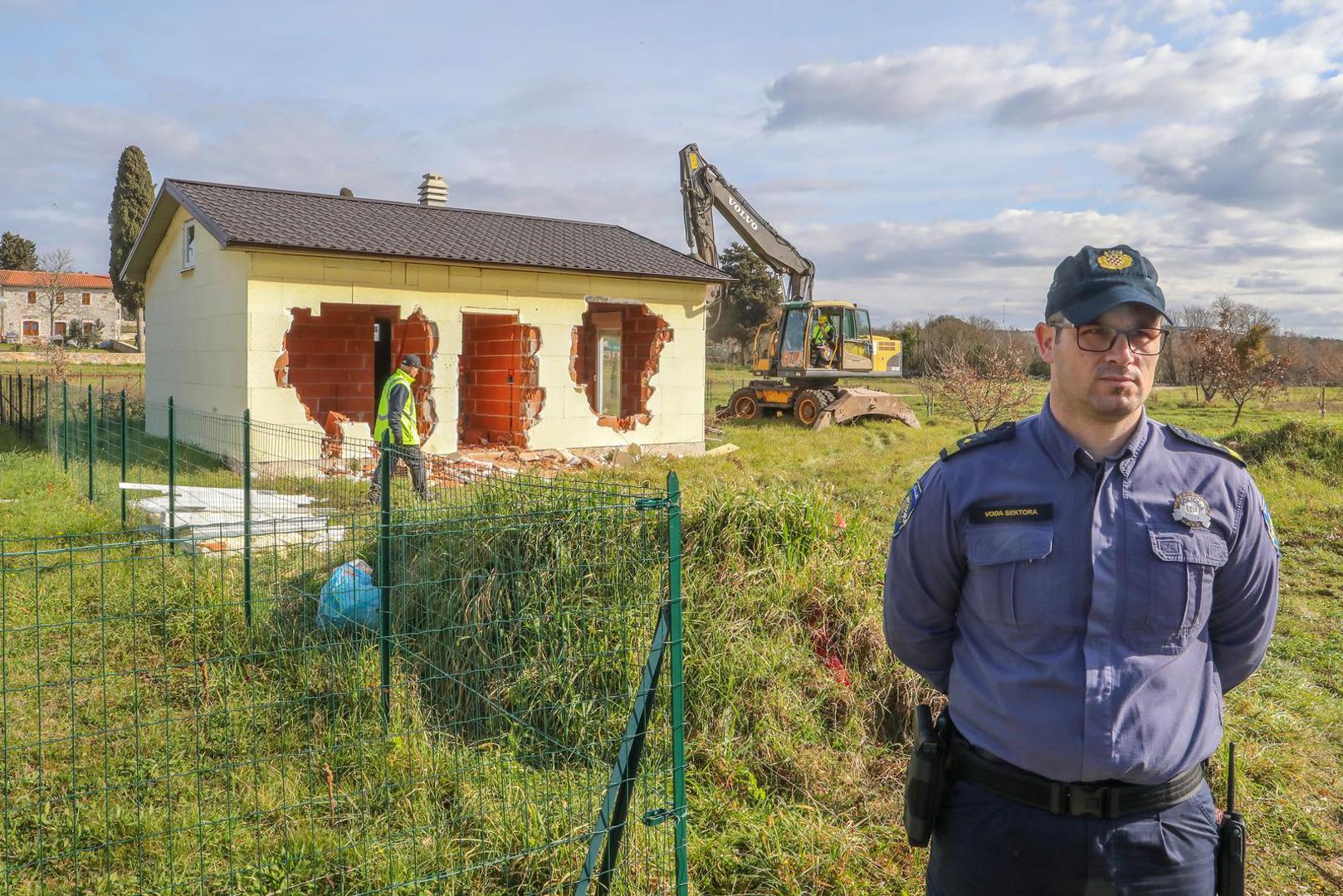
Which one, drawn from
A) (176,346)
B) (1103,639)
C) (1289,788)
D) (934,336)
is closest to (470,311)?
(176,346)

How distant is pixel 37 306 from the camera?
63812 millimetres

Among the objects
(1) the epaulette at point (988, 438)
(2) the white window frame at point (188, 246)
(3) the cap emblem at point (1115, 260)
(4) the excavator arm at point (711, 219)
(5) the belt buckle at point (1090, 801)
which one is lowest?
(5) the belt buckle at point (1090, 801)

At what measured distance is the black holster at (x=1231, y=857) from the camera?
2426mm

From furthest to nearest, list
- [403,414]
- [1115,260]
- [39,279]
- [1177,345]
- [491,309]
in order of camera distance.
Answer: [39,279]
[1177,345]
[491,309]
[403,414]
[1115,260]

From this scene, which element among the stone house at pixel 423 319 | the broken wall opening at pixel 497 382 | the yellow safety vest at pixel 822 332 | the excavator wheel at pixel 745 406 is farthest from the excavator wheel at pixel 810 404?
the broken wall opening at pixel 497 382

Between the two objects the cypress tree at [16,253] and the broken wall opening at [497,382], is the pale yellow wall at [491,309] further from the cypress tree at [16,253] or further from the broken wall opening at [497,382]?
the cypress tree at [16,253]

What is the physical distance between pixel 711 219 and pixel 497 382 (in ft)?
25.3

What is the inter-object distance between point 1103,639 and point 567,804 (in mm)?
2505

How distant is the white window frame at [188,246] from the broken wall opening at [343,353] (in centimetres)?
196

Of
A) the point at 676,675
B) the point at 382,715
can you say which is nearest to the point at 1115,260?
the point at 676,675

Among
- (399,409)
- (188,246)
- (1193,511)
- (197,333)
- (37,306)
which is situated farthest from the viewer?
(37,306)

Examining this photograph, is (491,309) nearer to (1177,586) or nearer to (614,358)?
(614,358)

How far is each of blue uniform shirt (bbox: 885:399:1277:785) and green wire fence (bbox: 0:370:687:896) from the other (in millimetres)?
1166

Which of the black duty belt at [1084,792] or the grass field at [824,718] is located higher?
the black duty belt at [1084,792]
